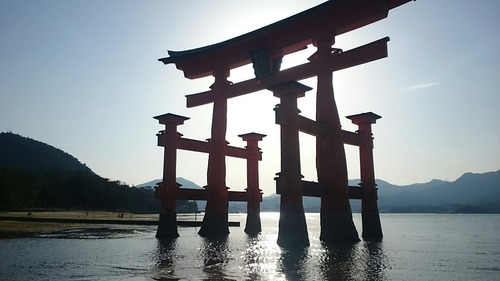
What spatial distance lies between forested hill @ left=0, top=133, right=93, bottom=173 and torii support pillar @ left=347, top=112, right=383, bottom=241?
110494mm

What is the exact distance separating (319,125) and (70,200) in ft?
227

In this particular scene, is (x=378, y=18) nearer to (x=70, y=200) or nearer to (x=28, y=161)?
(x=70, y=200)

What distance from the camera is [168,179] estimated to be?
23.3 metres

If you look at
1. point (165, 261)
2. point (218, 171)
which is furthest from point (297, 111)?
point (165, 261)

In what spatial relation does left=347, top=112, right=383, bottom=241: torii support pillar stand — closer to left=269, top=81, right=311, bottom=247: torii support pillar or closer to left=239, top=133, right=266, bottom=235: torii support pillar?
left=269, top=81, right=311, bottom=247: torii support pillar

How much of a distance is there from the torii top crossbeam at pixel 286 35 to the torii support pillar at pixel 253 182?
6.17 metres

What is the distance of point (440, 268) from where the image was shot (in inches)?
568

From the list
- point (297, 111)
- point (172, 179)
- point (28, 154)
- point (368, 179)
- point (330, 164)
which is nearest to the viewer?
point (297, 111)

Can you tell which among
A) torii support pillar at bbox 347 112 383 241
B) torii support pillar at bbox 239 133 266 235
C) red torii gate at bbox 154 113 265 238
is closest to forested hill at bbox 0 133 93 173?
torii support pillar at bbox 239 133 266 235

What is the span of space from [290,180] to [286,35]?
28.4ft

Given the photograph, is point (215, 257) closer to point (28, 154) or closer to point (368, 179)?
point (368, 179)

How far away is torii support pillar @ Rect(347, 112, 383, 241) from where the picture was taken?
2186 cm

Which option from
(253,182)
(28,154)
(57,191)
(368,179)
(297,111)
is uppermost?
(28,154)

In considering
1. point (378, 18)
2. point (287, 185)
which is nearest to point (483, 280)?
point (287, 185)
